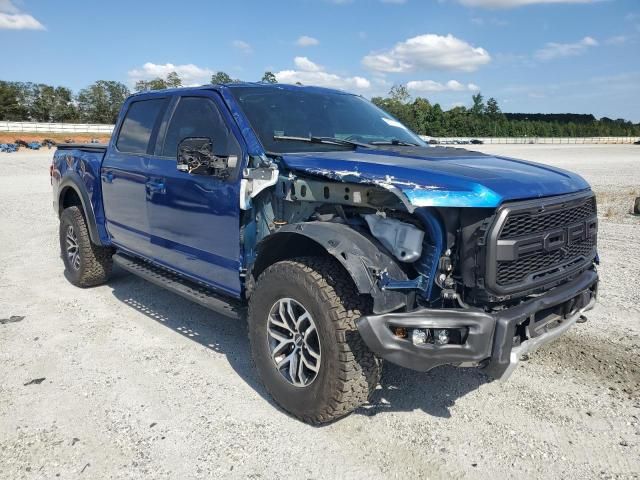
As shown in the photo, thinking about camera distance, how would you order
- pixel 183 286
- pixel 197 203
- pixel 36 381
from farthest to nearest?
pixel 183 286
pixel 197 203
pixel 36 381

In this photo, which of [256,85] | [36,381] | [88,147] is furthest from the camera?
[88,147]

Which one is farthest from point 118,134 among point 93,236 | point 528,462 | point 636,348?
point 636,348

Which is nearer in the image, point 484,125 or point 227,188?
point 227,188

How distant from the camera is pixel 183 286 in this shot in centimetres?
438

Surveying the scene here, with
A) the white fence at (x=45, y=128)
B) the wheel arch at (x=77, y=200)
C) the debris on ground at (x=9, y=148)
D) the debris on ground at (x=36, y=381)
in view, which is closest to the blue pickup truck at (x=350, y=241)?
the debris on ground at (x=36, y=381)

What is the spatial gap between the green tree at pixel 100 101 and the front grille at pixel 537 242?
97.5 m

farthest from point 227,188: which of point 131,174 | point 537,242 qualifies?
point 537,242

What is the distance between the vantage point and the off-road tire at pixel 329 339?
2.88 metres

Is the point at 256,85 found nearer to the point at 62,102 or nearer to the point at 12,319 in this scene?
the point at 12,319

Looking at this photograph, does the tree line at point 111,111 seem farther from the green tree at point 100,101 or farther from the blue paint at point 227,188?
the blue paint at point 227,188

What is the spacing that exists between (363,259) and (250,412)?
132 cm

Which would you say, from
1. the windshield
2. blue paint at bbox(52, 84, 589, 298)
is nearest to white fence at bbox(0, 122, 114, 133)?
blue paint at bbox(52, 84, 589, 298)

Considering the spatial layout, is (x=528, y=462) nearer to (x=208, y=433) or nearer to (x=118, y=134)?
(x=208, y=433)

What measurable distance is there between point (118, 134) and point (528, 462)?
476cm
